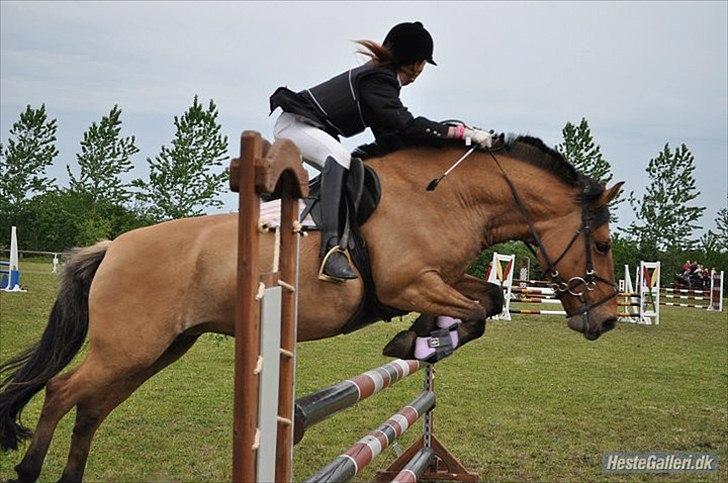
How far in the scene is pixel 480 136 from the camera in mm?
3656

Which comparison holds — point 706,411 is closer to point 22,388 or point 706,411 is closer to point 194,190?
point 22,388

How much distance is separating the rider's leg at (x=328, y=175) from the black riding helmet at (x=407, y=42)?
0.48 m

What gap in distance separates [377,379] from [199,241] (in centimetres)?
110

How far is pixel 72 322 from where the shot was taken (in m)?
3.66

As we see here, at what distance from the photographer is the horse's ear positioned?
3.84m

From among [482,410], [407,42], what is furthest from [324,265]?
[482,410]

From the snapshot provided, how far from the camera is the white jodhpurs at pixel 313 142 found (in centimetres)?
345

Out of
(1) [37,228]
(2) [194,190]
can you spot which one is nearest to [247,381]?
(1) [37,228]

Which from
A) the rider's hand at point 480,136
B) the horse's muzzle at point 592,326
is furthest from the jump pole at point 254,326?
the horse's muzzle at point 592,326

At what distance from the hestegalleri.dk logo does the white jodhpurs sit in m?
2.69

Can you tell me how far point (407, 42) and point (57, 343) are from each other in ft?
6.55

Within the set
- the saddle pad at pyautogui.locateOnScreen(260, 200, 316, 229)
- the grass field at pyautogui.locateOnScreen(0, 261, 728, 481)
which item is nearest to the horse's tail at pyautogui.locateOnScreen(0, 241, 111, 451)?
the grass field at pyautogui.locateOnScreen(0, 261, 728, 481)

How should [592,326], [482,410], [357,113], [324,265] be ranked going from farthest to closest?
[482,410] < [592,326] < [357,113] < [324,265]

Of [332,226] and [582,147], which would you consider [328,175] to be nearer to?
[332,226]
